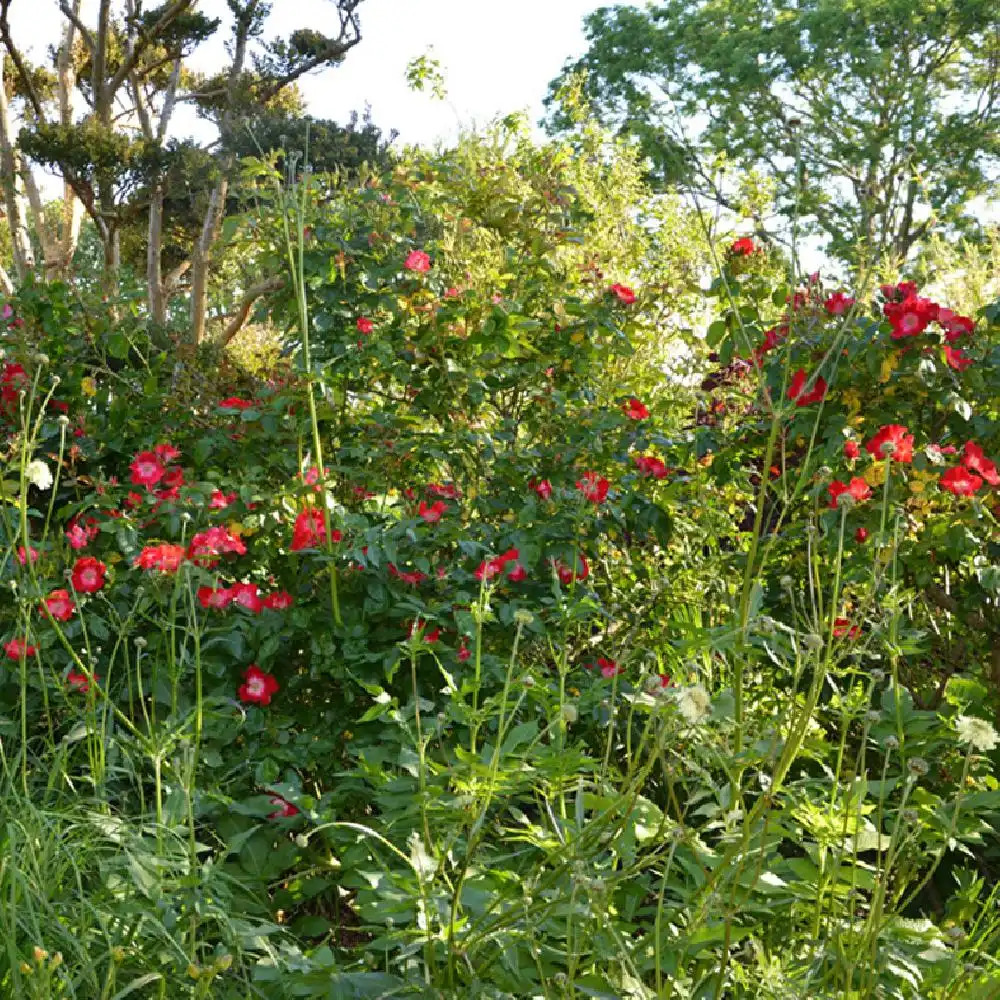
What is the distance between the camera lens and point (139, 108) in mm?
12852

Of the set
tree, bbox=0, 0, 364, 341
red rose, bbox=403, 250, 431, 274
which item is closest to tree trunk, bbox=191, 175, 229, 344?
tree, bbox=0, 0, 364, 341

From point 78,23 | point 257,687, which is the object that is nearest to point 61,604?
point 257,687

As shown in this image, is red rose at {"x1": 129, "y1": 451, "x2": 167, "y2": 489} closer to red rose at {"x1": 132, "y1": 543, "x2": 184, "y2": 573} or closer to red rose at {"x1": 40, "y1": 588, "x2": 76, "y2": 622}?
red rose at {"x1": 40, "y1": 588, "x2": 76, "y2": 622}

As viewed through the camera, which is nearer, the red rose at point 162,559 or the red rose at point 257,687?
the red rose at point 162,559

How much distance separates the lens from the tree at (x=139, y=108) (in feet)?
34.2

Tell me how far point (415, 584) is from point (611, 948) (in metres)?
1.09

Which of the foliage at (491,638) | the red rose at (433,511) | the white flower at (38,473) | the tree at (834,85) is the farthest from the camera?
the tree at (834,85)

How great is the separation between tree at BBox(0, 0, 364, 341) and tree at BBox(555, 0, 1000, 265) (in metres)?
4.54

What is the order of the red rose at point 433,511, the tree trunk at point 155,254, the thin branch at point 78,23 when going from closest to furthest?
1. the red rose at point 433,511
2. the thin branch at point 78,23
3. the tree trunk at point 155,254

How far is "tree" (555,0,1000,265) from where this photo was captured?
1420cm

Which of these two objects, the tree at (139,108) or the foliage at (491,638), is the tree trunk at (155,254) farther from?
the foliage at (491,638)

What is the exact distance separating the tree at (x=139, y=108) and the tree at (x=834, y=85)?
4.54 metres

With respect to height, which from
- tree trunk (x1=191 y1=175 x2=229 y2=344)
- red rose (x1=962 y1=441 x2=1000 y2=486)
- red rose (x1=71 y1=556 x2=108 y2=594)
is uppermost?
tree trunk (x1=191 y1=175 x2=229 y2=344)

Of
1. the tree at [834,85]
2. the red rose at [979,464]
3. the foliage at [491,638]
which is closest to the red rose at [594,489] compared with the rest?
the foliage at [491,638]
